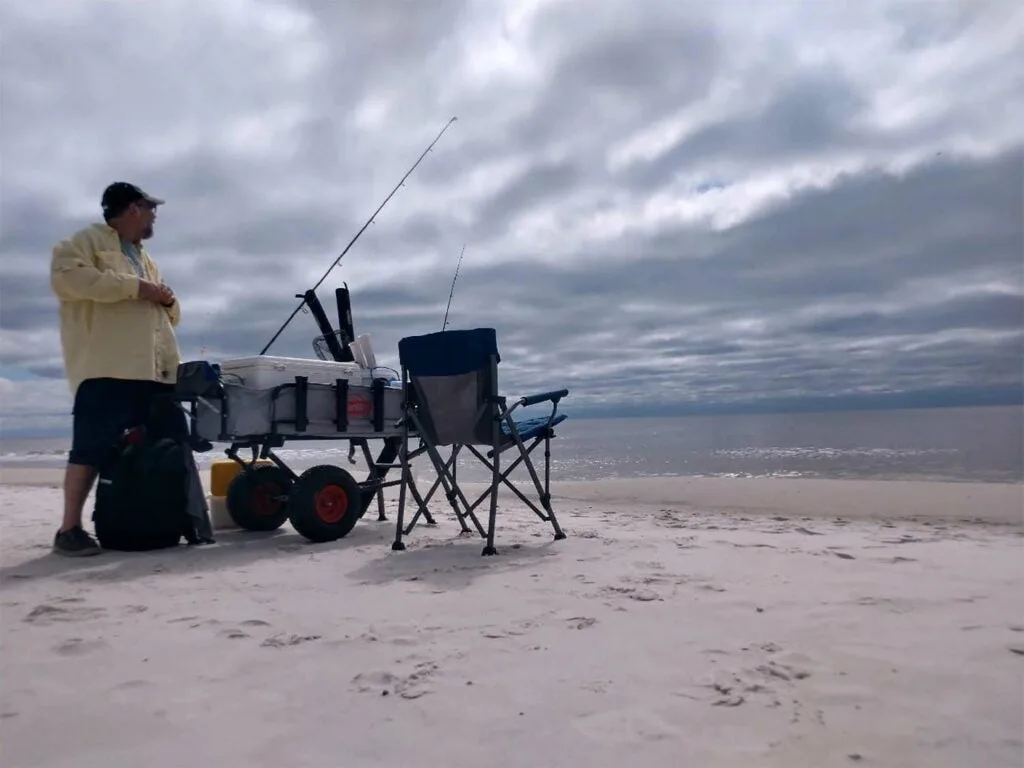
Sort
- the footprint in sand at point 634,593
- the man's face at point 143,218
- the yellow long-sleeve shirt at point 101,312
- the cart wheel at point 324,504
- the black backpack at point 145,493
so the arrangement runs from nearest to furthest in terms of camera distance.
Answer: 1. the footprint in sand at point 634,593
2. the yellow long-sleeve shirt at point 101,312
3. the black backpack at point 145,493
4. the man's face at point 143,218
5. the cart wheel at point 324,504

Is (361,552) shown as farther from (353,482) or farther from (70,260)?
(70,260)

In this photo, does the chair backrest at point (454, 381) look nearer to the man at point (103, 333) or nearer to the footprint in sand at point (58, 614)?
the man at point (103, 333)

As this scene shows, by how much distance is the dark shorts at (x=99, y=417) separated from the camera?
177 inches

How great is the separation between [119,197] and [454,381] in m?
2.36

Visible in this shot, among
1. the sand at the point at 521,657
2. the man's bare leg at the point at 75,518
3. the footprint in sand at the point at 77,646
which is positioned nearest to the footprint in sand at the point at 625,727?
the sand at the point at 521,657

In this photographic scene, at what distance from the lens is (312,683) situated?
2.39 meters

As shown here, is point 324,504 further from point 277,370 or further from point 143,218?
point 143,218

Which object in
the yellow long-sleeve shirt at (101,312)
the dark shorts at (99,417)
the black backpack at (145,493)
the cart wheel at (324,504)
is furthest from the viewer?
the cart wheel at (324,504)

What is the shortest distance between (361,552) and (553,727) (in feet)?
9.29

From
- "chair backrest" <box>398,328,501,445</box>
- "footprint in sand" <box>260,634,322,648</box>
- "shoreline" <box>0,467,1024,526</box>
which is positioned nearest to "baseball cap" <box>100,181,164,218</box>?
"chair backrest" <box>398,328,501,445</box>

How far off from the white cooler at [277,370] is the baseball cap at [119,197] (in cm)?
116

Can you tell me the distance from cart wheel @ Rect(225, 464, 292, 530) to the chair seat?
180cm

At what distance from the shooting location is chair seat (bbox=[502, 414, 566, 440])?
4984 millimetres

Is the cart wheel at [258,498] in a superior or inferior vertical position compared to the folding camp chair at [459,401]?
inferior
